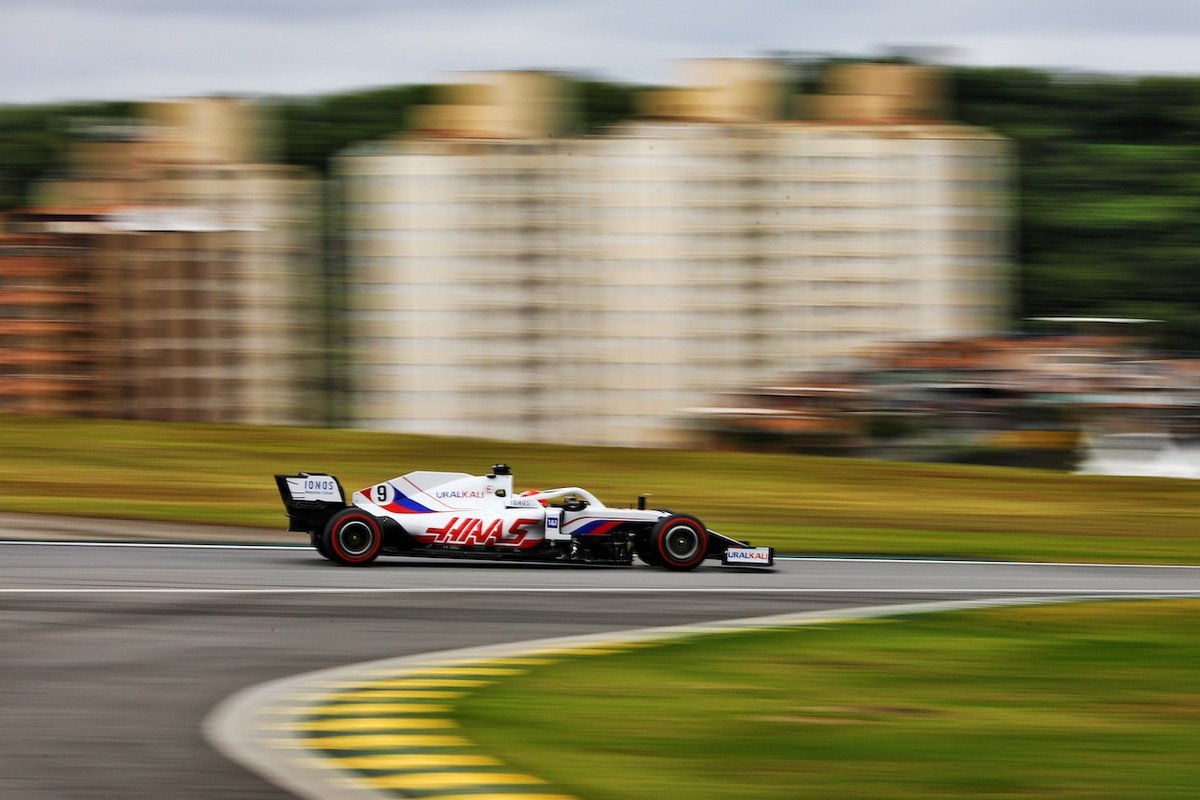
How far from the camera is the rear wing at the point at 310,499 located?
1440cm

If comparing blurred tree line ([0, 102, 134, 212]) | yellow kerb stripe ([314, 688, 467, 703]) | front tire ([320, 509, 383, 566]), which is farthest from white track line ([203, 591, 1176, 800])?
blurred tree line ([0, 102, 134, 212])

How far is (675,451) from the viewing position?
29.2 m

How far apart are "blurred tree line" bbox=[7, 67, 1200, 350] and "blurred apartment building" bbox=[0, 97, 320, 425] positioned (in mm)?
19635

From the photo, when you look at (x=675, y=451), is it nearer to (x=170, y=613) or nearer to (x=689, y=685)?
(x=170, y=613)

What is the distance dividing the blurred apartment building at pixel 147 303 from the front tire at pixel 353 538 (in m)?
22.7

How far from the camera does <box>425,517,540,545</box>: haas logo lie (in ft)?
47.2

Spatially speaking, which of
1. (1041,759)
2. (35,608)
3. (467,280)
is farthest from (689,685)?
(467,280)

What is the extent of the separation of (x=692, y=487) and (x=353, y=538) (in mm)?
11411

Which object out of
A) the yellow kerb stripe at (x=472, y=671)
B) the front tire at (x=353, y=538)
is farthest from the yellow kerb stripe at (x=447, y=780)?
the front tire at (x=353, y=538)

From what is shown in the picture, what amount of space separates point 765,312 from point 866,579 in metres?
23.8

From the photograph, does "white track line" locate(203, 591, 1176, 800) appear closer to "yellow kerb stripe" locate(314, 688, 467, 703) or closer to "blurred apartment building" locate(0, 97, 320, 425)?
"yellow kerb stripe" locate(314, 688, 467, 703)

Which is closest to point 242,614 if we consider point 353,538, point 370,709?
point 353,538

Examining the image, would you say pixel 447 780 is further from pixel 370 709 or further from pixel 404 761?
pixel 370 709

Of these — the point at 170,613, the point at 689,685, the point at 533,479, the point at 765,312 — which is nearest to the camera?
the point at 689,685
